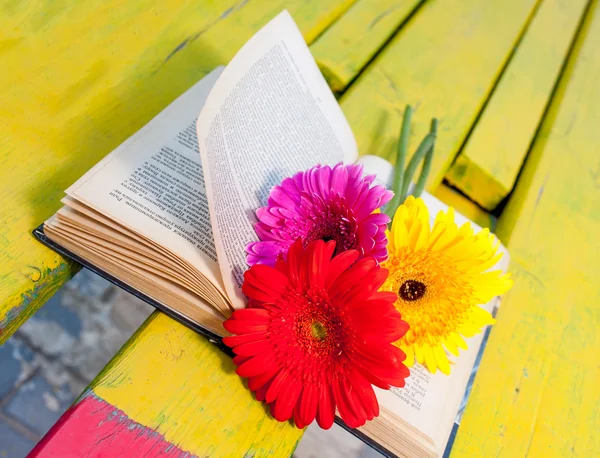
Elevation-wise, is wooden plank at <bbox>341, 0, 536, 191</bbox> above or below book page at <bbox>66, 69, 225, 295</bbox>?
below

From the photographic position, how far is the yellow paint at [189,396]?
50 cm

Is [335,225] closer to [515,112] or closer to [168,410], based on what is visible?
[168,410]

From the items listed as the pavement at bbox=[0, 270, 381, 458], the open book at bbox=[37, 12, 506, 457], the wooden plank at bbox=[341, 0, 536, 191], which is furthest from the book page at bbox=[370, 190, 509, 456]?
the pavement at bbox=[0, 270, 381, 458]

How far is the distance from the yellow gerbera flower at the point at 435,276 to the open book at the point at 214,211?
0.07 metres

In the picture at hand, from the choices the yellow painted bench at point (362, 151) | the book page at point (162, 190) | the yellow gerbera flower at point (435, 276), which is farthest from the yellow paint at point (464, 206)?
the book page at point (162, 190)

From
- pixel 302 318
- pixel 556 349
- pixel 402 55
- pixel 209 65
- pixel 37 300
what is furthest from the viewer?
pixel 402 55

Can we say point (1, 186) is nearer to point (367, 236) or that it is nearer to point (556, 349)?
point (367, 236)

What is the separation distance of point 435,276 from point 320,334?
0.15 meters

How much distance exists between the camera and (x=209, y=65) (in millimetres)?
876

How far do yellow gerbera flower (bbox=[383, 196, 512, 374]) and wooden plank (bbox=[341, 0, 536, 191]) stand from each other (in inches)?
13.5

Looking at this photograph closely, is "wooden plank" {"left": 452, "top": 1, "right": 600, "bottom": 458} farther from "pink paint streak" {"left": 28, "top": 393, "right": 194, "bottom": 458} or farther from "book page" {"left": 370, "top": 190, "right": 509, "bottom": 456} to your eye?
"pink paint streak" {"left": 28, "top": 393, "right": 194, "bottom": 458}

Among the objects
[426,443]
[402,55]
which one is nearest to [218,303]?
[426,443]

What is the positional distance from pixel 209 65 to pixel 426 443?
28.0 inches

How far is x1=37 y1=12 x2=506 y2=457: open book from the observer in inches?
19.5
